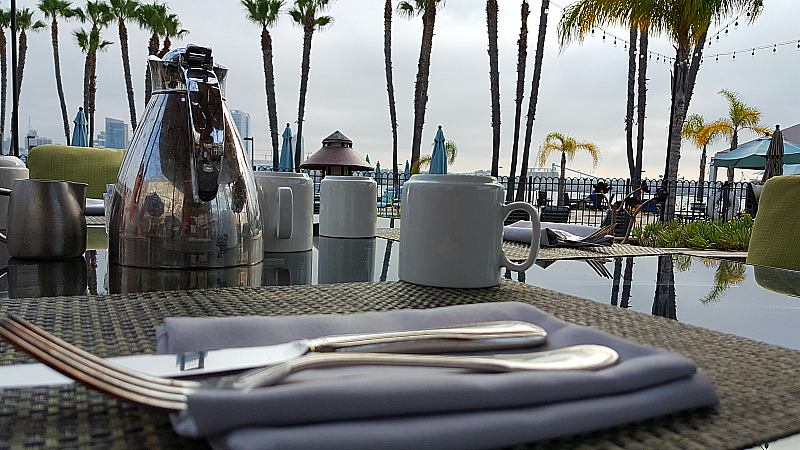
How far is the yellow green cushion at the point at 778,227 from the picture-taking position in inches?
82.7

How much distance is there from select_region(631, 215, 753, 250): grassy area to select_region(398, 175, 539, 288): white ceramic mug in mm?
5674

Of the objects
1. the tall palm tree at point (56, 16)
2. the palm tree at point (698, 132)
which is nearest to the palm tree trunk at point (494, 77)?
the palm tree at point (698, 132)

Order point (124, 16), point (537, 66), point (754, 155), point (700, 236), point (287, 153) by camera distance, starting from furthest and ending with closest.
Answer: point (124, 16)
point (537, 66)
point (754, 155)
point (287, 153)
point (700, 236)

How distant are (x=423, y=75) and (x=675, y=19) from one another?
7050 millimetres

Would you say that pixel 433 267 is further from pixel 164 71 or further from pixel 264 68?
pixel 264 68

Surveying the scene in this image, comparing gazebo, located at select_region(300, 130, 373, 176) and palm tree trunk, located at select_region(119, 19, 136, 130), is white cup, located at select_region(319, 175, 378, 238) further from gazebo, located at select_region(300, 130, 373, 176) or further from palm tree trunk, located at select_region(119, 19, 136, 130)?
palm tree trunk, located at select_region(119, 19, 136, 130)

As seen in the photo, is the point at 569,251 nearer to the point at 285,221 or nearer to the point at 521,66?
the point at 285,221

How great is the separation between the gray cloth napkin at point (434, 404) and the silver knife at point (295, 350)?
1.4 inches

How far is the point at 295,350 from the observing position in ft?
1.10

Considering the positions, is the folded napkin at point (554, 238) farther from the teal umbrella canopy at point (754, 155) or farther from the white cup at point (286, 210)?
the teal umbrella canopy at point (754, 155)

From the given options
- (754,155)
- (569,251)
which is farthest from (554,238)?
(754,155)

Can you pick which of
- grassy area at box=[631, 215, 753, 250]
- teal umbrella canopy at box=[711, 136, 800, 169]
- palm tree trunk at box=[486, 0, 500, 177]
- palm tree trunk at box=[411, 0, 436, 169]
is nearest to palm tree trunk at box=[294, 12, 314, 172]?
palm tree trunk at box=[411, 0, 436, 169]

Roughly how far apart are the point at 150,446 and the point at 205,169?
20.8 inches

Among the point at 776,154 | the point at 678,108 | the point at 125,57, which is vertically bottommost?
the point at 776,154
